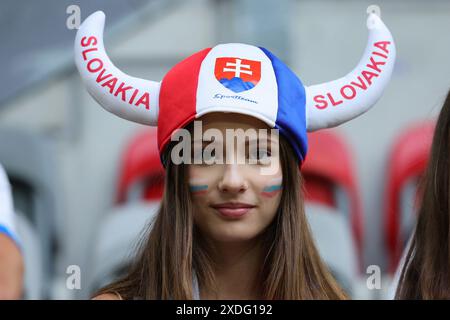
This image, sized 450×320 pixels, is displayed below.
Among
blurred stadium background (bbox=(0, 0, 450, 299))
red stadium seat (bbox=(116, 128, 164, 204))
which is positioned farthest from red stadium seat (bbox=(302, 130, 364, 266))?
red stadium seat (bbox=(116, 128, 164, 204))

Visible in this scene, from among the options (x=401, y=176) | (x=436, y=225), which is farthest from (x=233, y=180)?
(x=401, y=176)

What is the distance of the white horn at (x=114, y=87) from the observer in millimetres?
2084

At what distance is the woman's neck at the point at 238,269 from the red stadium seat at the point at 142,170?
183 centimetres

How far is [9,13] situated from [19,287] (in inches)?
96.2

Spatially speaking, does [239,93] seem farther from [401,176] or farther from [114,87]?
[401,176]

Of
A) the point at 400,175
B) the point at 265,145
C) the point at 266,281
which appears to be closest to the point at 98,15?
the point at 265,145

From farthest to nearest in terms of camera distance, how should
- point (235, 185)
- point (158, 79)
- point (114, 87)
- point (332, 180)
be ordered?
1. point (158, 79)
2. point (332, 180)
3. point (114, 87)
4. point (235, 185)

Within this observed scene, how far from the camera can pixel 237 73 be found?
205 cm

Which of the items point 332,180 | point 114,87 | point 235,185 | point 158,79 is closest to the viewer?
point 235,185

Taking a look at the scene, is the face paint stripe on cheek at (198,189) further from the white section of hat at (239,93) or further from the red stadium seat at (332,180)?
the red stadium seat at (332,180)

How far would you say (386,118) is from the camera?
423 centimetres

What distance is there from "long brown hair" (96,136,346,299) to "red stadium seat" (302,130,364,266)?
5.94 feet

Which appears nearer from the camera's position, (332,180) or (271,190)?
(271,190)

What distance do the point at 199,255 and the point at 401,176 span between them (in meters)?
2.07
